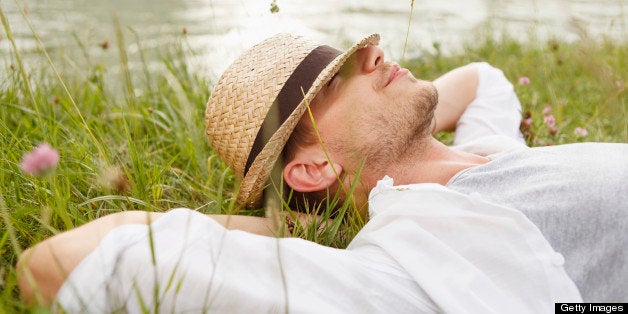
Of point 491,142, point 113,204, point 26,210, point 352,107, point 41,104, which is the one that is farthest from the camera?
point 41,104

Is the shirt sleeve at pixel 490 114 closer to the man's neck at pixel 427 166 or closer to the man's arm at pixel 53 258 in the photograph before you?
the man's neck at pixel 427 166

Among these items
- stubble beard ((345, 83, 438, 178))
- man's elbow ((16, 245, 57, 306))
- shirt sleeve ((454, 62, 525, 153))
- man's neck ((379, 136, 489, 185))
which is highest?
man's elbow ((16, 245, 57, 306))

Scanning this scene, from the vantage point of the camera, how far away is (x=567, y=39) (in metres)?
6.43

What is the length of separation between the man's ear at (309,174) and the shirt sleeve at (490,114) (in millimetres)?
957

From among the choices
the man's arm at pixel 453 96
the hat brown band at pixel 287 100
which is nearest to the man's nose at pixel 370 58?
the hat brown band at pixel 287 100

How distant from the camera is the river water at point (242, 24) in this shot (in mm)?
3889

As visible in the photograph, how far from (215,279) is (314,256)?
0.27m

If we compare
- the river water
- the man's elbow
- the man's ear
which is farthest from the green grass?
the river water

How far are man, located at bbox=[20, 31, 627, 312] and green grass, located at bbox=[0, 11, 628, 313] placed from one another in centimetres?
13

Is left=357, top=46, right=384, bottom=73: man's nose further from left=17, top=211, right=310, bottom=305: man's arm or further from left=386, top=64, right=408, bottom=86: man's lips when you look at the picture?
left=17, top=211, right=310, bottom=305: man's arm

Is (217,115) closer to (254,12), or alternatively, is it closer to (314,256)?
(254,12)

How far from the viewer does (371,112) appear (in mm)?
2152

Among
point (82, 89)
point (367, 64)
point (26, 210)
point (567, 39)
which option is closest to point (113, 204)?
point (26, 210)

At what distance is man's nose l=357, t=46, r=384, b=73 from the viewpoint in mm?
2262
